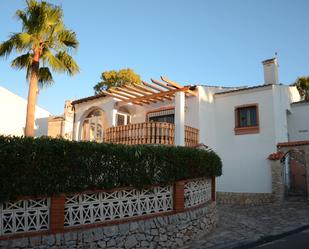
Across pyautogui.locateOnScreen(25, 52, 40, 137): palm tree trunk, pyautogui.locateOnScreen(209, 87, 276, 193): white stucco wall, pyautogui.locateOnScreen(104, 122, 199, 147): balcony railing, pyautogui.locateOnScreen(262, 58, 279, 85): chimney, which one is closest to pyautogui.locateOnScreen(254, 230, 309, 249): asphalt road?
pyautogui.locateOnScreen(104, 122, 199, 147): balcony railing

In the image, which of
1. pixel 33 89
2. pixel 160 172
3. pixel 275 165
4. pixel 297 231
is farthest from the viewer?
pixel 275 165

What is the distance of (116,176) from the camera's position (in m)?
7.09

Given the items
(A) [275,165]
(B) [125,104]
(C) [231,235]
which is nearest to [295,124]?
(A) [275,165]

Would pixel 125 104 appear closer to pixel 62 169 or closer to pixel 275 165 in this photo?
pixel 275 165

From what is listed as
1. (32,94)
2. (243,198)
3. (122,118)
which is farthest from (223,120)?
(32,94)

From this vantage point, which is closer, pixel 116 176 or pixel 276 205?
pixel 116 176

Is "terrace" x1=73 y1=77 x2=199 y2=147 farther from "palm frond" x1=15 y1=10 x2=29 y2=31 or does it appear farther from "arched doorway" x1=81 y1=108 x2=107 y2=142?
"palm frond" x1=15 y1=10 x2=29 y2=31

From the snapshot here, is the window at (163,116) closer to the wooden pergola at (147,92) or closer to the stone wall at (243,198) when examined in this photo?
the wooden pergola at (147,92)

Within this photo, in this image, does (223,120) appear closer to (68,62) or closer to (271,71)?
(271,71)

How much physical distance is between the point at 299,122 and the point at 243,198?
20.7 ft

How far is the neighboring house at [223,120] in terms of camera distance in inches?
591

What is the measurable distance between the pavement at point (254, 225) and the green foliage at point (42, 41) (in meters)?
8.65

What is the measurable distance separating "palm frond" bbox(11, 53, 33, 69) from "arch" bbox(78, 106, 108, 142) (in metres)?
6.53

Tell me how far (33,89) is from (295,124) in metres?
15.1
